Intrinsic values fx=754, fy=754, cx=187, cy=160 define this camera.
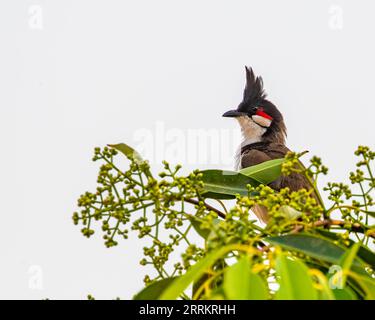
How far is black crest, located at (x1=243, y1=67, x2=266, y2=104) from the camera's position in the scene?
7.26 m

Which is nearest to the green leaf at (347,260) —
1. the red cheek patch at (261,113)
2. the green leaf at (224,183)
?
the green leaf at (224,183)

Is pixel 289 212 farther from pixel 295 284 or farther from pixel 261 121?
pixel 261 121

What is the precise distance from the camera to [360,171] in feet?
8.23

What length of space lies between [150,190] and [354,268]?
632 mm

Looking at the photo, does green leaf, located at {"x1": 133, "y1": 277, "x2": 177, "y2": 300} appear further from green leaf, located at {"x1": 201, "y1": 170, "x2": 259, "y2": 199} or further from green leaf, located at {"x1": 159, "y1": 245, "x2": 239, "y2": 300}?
green leaf, located at {"x1": 201, "y1": 170, "x2": 259, "y2": 199}

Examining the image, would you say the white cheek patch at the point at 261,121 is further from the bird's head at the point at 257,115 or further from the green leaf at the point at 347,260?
the green leaf at the point at 347,260

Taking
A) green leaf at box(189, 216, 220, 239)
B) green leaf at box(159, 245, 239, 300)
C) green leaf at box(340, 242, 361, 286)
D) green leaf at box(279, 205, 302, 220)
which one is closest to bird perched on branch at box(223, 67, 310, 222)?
green leaf at box(189, 216, 220, 239)

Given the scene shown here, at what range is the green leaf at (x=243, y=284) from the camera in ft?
4.79
